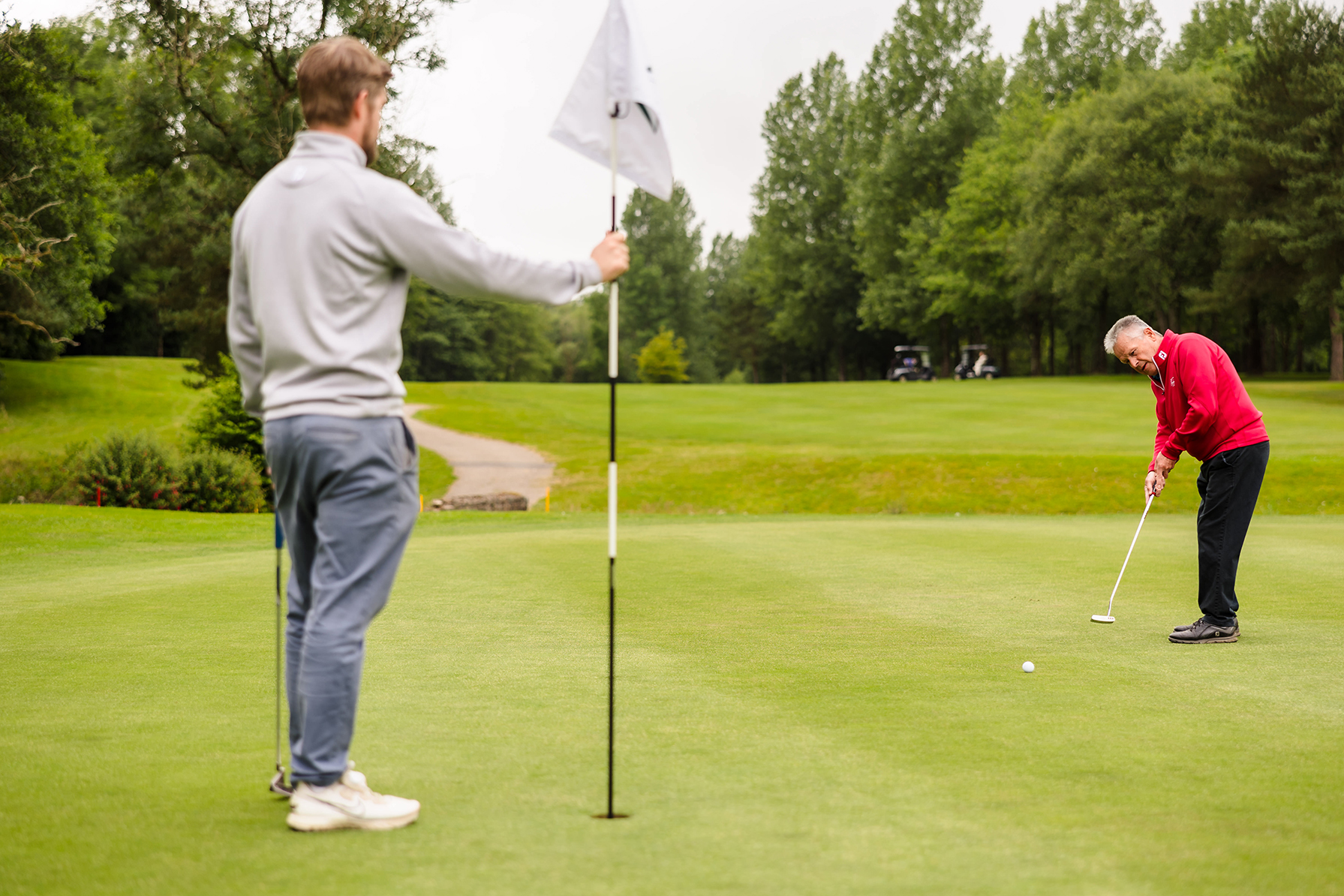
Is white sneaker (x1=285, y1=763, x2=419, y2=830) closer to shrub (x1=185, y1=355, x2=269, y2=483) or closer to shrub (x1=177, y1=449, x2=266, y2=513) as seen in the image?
shrub (x1=177, y1=449, x2=266, y2=513)

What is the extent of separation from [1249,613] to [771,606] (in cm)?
330

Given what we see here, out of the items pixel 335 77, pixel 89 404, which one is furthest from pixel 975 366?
pixel 335 77

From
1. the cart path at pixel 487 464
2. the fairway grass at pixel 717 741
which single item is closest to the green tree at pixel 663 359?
the cart path at pixel 487 464

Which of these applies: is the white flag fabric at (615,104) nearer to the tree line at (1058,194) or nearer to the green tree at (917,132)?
the tree line at (1058,194)

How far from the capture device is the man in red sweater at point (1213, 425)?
706 cm

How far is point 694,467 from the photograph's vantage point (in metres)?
27.0

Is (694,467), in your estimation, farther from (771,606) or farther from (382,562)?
(382,562)

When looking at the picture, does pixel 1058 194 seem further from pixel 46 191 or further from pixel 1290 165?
pixel 46 191

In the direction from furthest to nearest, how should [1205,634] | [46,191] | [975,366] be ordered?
[975,366], [46,191], [1205,634]

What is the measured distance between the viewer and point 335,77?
342cm

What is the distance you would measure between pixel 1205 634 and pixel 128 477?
739 inches

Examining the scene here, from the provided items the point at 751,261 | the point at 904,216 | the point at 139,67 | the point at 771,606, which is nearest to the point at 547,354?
the point at 751,261

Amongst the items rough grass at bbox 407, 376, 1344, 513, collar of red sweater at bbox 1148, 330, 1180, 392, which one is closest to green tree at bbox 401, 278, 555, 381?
rough grass at bbox 407, 376, 1344, 513

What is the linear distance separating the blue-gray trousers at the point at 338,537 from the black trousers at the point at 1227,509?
5414 millimetres
